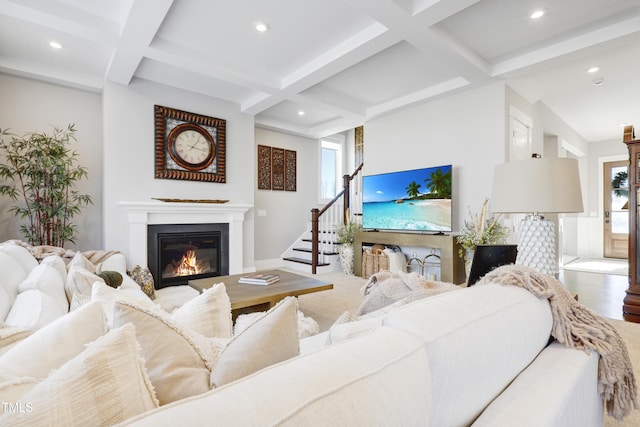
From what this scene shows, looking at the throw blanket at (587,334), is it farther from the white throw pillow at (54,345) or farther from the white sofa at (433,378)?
the white throw pillow at (54,345)

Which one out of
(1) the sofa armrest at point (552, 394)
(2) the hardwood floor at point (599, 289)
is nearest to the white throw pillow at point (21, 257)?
(1) the sofa armrest at point (552, 394)

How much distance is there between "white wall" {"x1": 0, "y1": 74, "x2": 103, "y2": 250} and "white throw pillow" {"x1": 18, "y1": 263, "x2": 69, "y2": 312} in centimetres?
258

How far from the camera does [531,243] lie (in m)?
1.82

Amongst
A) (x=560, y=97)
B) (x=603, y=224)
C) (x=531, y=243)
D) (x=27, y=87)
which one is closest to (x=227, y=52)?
(x=27, y=87)

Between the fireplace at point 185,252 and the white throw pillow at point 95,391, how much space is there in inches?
153

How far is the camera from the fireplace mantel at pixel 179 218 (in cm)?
373

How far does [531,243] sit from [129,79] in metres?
4.25

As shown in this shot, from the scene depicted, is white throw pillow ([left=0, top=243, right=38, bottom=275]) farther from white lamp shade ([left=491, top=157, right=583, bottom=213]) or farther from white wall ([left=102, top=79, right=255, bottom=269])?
white lamp shade ([left=491, top=157, right=583, bottom=213])

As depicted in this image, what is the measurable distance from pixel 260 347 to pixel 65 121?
4.59 metres

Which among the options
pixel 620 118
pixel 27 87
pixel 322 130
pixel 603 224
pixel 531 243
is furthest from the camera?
pixel 603 224

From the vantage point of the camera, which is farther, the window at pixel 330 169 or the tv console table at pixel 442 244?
the window at pixel 330 169

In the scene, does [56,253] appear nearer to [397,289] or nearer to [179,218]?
[179,218]

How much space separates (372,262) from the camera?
15.0 ft

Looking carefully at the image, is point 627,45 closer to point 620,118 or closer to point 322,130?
point 620,118
